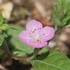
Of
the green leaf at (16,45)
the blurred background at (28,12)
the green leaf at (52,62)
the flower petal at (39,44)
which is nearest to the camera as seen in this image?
the flower petal at (39,44)

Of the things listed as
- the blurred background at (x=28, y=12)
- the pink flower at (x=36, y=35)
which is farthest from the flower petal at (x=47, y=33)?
the blurred background at (x=28, y=12)

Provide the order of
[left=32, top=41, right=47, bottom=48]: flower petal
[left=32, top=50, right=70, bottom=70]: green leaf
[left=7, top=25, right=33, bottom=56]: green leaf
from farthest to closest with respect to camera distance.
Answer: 1. [left=7, top=25, right=33, bottom=56]: green leaf
2. [left=32, top=50, right=70, bottom=70]: green leaf
3. [left=32, top=41, right=47, bottom=48]: flower petal

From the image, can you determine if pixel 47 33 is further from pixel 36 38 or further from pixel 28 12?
pixel 28 12

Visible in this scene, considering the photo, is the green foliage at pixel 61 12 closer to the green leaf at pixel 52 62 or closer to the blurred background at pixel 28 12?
the green leaf at pixel 52 62

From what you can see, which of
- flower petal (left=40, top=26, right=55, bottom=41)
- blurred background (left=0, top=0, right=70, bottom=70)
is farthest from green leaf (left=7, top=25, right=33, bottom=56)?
flower petal (left=40, top=26, right=55, bottom=41)

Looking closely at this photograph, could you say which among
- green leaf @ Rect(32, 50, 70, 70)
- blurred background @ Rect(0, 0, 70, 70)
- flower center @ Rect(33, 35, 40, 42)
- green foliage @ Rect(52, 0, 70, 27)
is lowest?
blurred background @ Rect(0, 0, 70, 70)

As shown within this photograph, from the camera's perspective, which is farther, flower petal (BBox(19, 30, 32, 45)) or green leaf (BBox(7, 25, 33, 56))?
green leaf (BBox(7, 25, 33, 56))

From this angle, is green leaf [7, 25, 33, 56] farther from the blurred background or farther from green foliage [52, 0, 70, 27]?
green foliage [52, 0, 70, 27]

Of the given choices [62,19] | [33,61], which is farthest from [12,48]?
[62,19]

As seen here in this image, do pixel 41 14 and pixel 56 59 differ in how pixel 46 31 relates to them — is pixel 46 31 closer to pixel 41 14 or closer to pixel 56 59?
pixel 56 59
